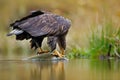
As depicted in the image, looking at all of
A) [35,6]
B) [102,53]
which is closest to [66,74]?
[102,53]

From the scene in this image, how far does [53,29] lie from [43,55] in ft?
1.70

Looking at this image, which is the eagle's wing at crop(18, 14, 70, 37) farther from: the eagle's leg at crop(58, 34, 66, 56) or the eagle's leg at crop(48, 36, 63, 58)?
the eagle's leg at crop(58, 34, 66, 56)

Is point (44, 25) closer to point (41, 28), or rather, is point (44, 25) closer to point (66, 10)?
point (41, 28)

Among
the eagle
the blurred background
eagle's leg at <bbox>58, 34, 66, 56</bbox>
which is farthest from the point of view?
the blurred background

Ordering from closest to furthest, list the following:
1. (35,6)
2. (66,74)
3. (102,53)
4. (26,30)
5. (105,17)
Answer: (66,74), (26,30), (102,53), (105,17), (35,6)

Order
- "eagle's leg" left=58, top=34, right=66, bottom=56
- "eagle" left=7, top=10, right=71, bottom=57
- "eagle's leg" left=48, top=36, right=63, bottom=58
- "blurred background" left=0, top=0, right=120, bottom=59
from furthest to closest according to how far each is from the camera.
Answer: "blurred background" left=0, top=0, right=120, bottom=59 → "eagle's leg" left=58, top=34, right=66, bottom=56 → "eagle's leg" left=48, top=36, right=63, bottom=58 → "eagle" left=7, top=10, right=71, bottom=57

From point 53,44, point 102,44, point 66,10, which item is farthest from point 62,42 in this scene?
point 66,10

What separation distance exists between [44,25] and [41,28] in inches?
4.1

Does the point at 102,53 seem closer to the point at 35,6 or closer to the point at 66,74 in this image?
the point at 66,74

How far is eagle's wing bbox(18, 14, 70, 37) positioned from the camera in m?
10.6

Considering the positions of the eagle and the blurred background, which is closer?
the eagle

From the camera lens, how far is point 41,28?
35.4ft

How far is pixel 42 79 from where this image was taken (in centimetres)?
640

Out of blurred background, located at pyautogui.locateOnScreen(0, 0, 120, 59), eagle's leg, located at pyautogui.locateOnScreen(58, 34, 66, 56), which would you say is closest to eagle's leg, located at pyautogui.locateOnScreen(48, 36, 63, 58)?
eagle's leg, located at pyautogui.locateOnScreen(58, 34, 66, 56)
